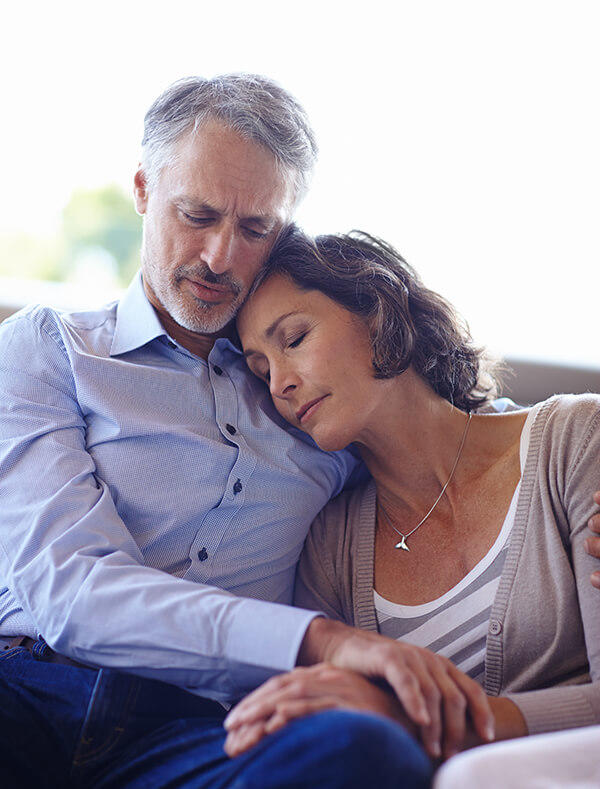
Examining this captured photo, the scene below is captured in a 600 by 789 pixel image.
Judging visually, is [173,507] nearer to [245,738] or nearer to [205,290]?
[205,290]

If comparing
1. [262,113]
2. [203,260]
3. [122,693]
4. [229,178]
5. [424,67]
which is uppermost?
[424,67]

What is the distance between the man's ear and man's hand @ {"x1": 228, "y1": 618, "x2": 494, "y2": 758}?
0.98 metres

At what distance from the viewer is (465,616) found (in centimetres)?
125

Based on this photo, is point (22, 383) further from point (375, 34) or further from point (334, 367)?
point (375, 34)

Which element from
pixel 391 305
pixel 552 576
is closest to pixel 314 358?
pixel 391 305

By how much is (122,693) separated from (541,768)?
0.55m

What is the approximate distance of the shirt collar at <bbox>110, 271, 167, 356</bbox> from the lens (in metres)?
1.37

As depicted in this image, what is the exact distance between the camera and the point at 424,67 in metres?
2.85

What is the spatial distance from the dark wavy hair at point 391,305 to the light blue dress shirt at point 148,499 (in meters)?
0.23

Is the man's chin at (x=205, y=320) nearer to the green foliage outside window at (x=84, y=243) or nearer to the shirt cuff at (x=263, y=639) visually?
the shirt cuff at (x=263, y=639)

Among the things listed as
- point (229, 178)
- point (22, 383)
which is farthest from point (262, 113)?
point (22, 383)

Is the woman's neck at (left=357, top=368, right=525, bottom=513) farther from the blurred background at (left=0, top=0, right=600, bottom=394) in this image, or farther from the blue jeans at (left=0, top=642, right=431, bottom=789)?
the blurred background at (left=0, top=0, right=600, bottom=394)

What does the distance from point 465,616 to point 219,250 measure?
0.76 m

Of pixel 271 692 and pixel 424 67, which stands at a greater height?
pixel 424 67
